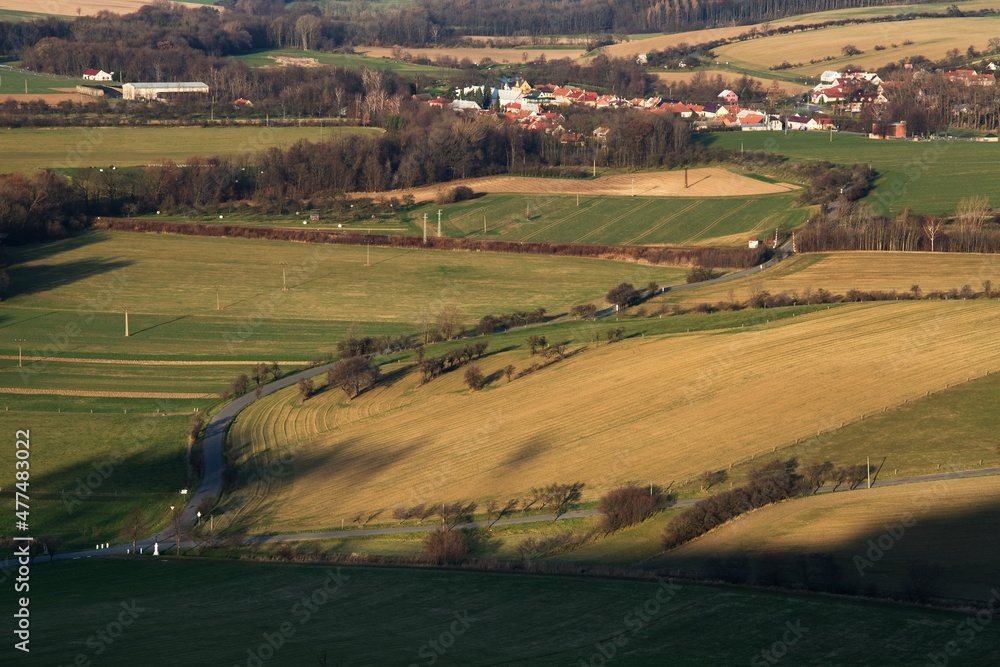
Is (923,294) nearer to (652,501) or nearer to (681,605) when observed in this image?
(652,501)

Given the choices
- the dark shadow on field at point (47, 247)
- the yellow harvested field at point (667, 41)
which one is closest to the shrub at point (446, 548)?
the dark shadow on field at point (47, 247)

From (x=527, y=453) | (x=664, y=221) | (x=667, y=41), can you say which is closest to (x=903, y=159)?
(x=664, y=221)

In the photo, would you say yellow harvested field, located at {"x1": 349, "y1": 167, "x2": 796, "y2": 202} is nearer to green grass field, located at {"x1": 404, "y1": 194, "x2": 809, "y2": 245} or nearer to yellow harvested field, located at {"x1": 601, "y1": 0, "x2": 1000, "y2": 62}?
green grass field, located at {"x1": 404, "y1": 194, "x2": 809, "y2": 245}

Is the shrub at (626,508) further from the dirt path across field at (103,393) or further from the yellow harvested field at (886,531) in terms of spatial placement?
the dirt path across field at (103,393)

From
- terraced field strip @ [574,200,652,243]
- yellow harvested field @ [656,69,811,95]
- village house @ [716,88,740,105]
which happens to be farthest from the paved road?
yellow harvested field @ [656,69,811,95]

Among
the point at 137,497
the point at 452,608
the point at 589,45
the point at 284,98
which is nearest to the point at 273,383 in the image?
the point at 137,497

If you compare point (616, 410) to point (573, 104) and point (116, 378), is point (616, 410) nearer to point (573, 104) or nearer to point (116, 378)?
point (116, 378)
